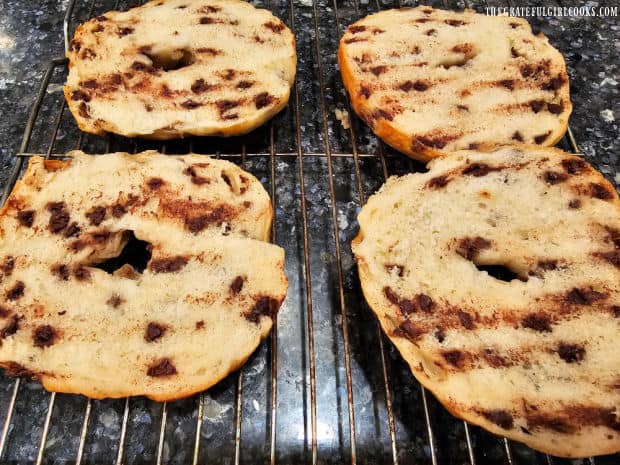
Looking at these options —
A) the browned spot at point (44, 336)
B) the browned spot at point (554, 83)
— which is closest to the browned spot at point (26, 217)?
the browned spot at point (44, 336)

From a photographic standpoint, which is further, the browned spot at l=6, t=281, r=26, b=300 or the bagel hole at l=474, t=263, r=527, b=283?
the bagel hole at l=474, t=263, r=527, b=283

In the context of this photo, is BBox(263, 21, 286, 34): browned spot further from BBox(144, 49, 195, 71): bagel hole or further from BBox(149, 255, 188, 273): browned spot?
BBox(149, 255, 188, 273): browned spot

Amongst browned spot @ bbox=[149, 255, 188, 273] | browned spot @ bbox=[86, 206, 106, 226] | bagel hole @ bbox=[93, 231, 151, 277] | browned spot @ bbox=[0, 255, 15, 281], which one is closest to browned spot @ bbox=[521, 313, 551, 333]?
browned spot @ bbox=[149, 255, 188, 273]

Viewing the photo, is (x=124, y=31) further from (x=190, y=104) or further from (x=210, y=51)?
(x=190, y=104)

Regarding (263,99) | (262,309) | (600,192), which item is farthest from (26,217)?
(600,192)

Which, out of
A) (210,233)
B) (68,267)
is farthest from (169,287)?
(68,267)

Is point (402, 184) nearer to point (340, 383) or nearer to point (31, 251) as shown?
point (340, 383)
